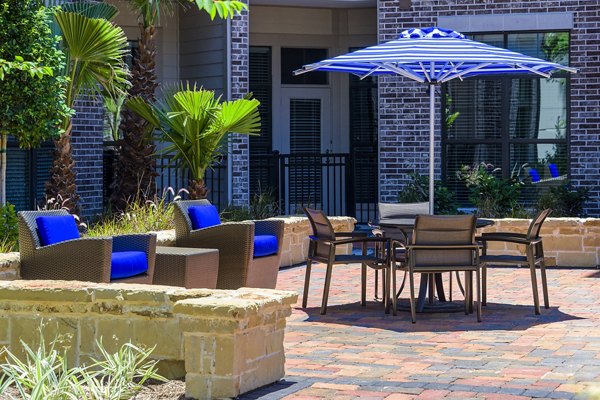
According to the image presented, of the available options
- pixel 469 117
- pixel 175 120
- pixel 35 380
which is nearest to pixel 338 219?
pixel 175 120

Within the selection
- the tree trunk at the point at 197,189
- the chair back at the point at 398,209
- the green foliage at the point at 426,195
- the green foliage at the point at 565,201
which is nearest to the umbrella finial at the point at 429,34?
the chair back at the point at 398,209

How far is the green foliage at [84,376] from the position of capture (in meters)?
5.44

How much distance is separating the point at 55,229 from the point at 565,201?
32.5 ft

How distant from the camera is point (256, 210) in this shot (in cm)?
1550

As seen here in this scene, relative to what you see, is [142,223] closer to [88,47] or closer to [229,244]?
[88,47]

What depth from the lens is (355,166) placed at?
715 inches

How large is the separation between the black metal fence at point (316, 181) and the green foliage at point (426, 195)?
1266 mm

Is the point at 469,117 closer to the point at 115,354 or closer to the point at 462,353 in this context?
the point at 462,353

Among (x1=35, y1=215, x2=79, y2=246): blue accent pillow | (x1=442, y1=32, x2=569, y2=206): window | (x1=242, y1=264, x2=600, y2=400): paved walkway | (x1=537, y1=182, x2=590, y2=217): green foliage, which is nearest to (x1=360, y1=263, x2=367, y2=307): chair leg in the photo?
(x1=242, y1=264, x2=600, y2=400): paved walkway

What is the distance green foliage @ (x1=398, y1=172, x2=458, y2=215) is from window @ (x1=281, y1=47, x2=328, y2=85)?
351 centimetres

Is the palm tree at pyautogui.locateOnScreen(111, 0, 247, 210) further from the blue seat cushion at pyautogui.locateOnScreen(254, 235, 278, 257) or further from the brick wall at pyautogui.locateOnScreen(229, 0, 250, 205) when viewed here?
the blue seat cushion at pyautogui.locateOnScreen(254, 235, 278, 257)

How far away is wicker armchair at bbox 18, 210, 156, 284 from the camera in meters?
7.80

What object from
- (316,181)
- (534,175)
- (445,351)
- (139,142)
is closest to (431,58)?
(445,351)

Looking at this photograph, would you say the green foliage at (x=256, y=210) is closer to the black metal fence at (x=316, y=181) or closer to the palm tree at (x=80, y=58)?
the black metal fence at (x=316, y=181)
